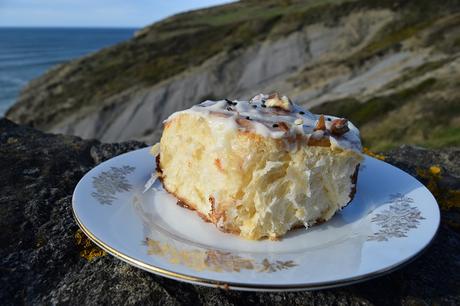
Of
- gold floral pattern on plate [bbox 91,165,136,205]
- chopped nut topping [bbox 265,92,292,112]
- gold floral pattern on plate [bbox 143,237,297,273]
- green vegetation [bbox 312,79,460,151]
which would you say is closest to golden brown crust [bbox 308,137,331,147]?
chopped nut topping [bbox 265,92,292,112]

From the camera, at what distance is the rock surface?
7.30 ft

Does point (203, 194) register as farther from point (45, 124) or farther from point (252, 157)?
point (45, 124)

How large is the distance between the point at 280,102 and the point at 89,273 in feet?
5.74

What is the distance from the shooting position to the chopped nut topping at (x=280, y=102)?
10.6 feet

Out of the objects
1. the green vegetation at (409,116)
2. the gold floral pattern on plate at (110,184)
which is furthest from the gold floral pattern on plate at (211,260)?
the green vegetation at (409,116)

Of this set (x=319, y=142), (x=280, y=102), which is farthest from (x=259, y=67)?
(x=319, y=142)

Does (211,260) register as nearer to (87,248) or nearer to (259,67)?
(87,248)

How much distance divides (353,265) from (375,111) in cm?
1685

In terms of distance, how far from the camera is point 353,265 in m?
2.17

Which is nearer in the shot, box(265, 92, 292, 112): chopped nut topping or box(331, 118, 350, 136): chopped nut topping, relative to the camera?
box(331, 118, 350, 136): chopped nut topping

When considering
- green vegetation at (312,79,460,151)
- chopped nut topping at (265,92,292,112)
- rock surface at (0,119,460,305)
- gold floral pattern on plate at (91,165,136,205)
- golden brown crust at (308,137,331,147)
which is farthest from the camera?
green vegetation at (312,79,460,151)

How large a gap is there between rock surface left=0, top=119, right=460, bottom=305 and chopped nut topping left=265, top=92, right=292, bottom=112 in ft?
4.32

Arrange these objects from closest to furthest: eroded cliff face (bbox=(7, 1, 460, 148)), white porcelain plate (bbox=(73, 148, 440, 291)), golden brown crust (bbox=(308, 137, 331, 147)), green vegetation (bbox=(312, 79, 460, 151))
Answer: white porcelain plate (bbox=(73, 148, 440, 291)) → golden brown crust (bbox=(308, 137, 331, 147)) → green vegetation (bbox=(312, 79, 460, 151)) → eroded cliff face (bbox=(7, 1, 460, 148))

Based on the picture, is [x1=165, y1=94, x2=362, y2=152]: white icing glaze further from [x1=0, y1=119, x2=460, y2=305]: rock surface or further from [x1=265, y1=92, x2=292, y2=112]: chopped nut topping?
[x1=0, y1=119, x2=460, y2=305]: rock surface
